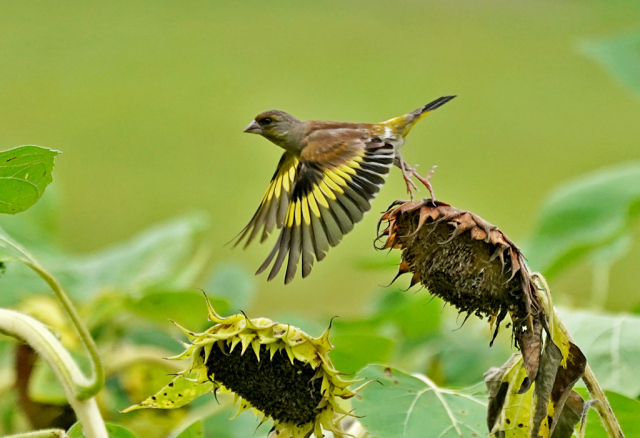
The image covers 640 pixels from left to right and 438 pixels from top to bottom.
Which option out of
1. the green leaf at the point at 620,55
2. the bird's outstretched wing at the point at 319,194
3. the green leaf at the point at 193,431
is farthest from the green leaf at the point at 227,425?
the green leaf at the point at 620,55

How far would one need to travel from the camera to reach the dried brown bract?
0.66 m

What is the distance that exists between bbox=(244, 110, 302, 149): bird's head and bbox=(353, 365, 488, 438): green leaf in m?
0.72

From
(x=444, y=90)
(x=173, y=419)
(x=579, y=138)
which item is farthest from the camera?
(x=444, y=90)

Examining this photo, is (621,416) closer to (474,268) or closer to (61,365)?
(474,268)

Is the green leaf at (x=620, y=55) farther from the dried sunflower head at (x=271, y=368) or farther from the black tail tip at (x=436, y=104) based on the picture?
the dried sunflower head at (x=271, y=368)

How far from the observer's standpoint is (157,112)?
9797 millimetres

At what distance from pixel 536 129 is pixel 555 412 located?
9.20m

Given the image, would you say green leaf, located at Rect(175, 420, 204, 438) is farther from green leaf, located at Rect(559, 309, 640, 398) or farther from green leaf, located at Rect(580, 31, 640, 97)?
green leaf, located at Rect(580, 31, 640, 97)

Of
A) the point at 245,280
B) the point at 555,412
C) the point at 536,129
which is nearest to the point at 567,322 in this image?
the point at 555,412

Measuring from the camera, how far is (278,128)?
152cm

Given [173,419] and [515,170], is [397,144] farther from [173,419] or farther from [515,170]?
[515,170]

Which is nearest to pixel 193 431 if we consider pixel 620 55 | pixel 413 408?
pixel 413 408

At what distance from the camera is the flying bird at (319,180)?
1075mm

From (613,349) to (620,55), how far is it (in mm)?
855
